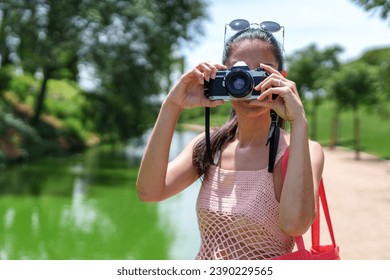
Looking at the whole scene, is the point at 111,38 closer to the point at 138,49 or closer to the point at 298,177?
the point at 138,49

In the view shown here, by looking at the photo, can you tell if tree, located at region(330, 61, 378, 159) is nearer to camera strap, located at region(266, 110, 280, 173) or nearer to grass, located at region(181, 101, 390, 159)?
grass, located at region(181, 101, 390, 159)

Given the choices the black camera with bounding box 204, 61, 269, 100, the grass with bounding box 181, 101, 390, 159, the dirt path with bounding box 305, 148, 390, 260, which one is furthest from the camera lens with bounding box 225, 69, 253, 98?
the grass with bounding box 181, 101, 390, 159

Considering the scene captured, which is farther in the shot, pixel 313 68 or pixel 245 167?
pixel 313 68

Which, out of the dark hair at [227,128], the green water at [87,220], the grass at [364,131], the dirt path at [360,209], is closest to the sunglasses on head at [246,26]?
the dark hair at [227,128]

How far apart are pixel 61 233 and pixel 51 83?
22851 millimetres

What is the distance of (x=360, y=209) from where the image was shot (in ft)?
30.8

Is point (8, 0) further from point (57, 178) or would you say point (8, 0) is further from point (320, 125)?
point (320, 125)

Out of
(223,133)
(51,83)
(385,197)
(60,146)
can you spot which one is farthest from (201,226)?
(51,83)

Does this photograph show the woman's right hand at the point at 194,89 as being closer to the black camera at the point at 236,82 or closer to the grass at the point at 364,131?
the black camera at the point at 236,82

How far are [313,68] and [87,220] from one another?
1099 inches

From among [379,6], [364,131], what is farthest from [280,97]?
[364,131]

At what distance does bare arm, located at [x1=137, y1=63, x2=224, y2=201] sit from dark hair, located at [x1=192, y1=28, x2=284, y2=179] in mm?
43

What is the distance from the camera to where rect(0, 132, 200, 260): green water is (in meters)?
7.48

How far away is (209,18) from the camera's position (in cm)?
1877
